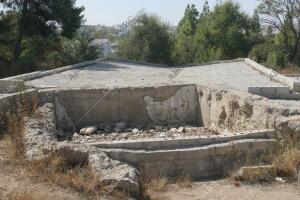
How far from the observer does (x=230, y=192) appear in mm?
6578

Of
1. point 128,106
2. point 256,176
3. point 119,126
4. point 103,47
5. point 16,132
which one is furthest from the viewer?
point 103,47

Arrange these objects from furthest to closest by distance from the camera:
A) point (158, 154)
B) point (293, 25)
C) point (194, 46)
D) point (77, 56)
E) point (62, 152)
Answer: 1. point (293, 25)
2. point (194, 46)
3. point (77, 56)
4. point (158, 154)
5. point (62, 152)

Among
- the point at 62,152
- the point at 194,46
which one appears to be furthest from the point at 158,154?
the point at 194,46

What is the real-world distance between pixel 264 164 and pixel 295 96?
3.51 meters

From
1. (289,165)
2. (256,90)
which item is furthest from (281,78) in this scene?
(289,165)

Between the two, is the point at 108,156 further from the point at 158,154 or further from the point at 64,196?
the point at 64,196

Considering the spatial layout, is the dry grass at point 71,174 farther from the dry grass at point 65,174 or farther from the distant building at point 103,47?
the distant building at point 103,47

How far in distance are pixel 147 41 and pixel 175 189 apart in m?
18.1

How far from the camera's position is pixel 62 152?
6582 millimetres

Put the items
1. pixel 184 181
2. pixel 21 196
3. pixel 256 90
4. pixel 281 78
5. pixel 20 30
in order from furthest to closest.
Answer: pixel 20 30
pixel 281 78
pixel 256 90
pixel 184 181
pixel 21 196

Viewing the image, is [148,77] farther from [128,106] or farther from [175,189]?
[175,189]

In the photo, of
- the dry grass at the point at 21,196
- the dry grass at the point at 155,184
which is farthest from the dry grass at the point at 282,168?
the dry grass at the point at 21,196

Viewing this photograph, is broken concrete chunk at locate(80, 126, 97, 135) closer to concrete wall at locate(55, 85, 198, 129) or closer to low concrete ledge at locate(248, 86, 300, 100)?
concrete wall at locate(55, 85, 198, 129)

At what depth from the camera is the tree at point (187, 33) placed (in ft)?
94.2
